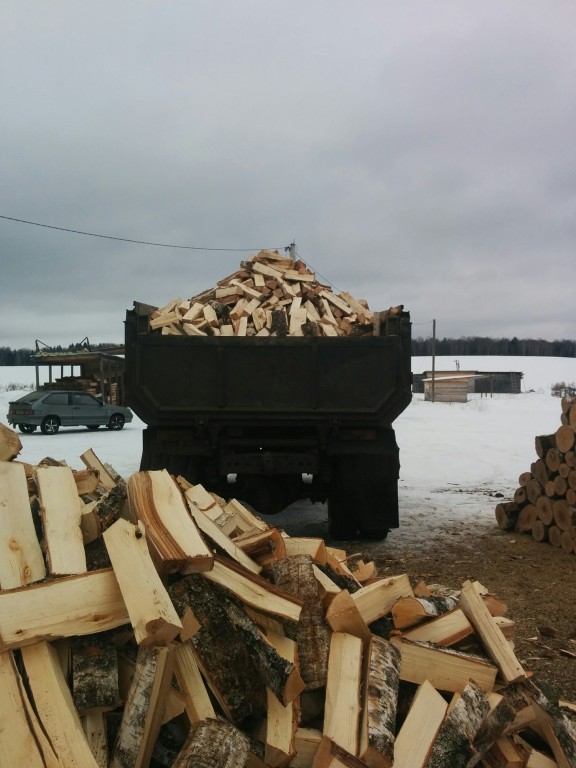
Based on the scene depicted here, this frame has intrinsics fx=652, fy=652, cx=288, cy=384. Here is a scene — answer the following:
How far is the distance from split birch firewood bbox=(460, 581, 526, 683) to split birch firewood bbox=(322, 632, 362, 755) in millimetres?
677

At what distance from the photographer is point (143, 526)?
2.69 metres

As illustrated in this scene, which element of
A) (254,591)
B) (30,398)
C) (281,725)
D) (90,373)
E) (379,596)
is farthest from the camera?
(90,373)

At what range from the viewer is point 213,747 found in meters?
2.19

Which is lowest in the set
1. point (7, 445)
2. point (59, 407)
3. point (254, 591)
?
point (59, 407)

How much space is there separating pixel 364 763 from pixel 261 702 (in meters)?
0.46

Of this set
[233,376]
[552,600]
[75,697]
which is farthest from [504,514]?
[75,697]

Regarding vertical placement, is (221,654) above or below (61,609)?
below

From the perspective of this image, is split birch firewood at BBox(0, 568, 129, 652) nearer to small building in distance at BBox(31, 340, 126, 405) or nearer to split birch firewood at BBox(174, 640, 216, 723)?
split birch firewood at BBox(174, 640, 216, 723)

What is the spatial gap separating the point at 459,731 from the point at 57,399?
774 inches

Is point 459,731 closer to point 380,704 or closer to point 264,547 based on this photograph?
point 380,704

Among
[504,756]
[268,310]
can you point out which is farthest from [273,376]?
[504,756]

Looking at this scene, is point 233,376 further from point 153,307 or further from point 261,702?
point 261,702

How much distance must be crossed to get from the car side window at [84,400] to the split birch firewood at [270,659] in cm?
1950

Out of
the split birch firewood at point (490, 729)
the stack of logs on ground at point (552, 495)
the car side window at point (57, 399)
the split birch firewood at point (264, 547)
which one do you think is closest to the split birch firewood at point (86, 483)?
the split birch firewood at point (264, 547)
